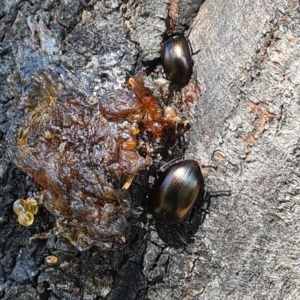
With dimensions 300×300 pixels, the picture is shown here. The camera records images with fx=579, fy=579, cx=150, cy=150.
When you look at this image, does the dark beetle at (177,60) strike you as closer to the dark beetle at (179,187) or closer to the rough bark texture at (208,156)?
the rough bark texture at (208,156)

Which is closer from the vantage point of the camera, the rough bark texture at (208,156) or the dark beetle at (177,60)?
the rough bark texture at (208,156)

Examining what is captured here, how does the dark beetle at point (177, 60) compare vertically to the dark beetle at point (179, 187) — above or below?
above

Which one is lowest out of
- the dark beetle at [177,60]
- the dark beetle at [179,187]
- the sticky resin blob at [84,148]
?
the dark beetle at [179,187]

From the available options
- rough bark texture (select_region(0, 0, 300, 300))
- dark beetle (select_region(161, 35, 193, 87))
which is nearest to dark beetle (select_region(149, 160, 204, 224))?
rough bark texture (select_region(0, 0, 300, 300))

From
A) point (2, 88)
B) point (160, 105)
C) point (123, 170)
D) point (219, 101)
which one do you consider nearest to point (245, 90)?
point (219, 101)

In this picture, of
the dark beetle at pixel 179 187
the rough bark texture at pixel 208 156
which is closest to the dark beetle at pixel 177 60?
the rough bark texture at pixel 208 156

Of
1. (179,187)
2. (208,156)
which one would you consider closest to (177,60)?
(208,156)
